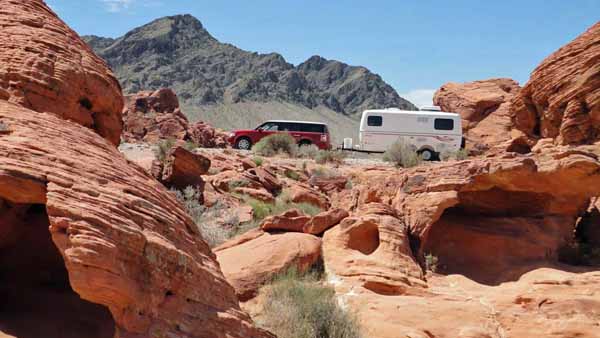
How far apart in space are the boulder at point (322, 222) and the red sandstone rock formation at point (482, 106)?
661 inches

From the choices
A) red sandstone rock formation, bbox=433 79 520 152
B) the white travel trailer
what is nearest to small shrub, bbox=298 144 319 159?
the white travel trailer

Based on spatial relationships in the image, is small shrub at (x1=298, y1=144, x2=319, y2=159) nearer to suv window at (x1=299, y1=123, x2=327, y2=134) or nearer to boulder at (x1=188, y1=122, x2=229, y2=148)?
suv window at (x1=299, y1=123, x2=327, y2=134)

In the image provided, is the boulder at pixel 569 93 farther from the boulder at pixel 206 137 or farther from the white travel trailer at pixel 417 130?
the boulder at pixel 206 137

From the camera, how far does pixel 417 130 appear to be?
22812 mm

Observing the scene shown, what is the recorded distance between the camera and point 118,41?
8812cm

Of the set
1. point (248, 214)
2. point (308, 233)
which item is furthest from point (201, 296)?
point (248, 214)

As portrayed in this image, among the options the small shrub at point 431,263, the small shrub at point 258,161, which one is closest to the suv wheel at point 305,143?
the small shrub at point 258,161

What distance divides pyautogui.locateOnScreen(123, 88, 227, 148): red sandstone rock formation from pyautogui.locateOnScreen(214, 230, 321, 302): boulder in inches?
639

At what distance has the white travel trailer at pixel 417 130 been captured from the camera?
2277cm

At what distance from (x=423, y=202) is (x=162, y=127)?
1857 centimetres

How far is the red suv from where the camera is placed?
80.0 feet

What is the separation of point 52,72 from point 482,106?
24734mm

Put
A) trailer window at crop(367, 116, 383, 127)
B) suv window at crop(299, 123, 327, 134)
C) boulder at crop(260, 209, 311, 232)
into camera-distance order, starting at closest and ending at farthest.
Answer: boulder at crop(260, 209, 311, 232) → trailer window at crop(367, 116, 383, 127) → suv window at crop(299, 123, 327, 134)

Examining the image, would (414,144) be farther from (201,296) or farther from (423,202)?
(201,296)
